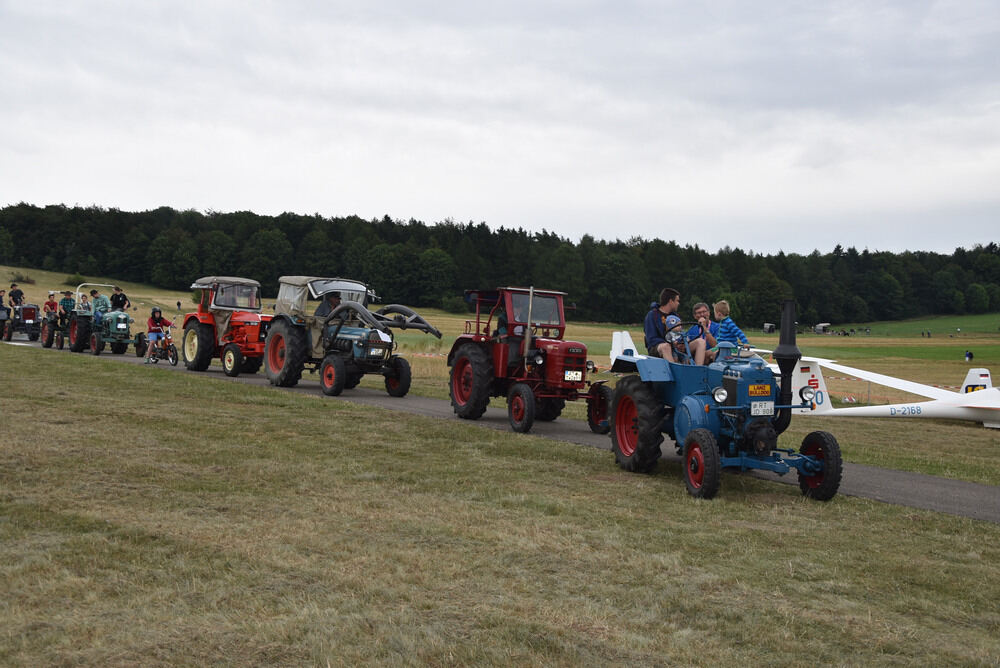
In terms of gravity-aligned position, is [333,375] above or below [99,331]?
below

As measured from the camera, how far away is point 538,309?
1281cm

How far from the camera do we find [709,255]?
352 ft

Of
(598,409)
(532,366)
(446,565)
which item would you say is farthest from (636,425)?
(446,565)

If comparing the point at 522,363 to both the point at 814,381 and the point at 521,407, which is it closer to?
the point at 521,407

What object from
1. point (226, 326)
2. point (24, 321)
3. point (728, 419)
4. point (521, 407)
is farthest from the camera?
point (24, 321)

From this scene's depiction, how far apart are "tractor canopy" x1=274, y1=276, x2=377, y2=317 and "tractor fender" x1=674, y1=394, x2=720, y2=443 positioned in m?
10.00

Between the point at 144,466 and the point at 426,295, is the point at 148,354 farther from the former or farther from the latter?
the point at 426,295

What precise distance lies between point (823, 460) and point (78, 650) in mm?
6277

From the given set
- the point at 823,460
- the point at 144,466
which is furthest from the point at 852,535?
the point at 144,466

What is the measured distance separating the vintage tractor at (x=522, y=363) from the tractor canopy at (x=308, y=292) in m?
4.39

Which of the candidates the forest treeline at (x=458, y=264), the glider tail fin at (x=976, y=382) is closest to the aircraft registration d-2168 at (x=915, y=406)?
the glider tail fin at (x=976, y=382)

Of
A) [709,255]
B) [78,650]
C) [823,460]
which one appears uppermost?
[709,255]

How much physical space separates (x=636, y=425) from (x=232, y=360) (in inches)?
468

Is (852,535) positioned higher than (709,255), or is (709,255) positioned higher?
(709,255)
